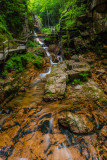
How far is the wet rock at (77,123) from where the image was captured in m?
2.81

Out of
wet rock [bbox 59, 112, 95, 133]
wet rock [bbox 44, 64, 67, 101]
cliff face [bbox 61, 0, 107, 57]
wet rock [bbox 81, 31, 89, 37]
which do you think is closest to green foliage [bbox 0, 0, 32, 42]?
wet rock [bbox 44, 64, 67, 101]

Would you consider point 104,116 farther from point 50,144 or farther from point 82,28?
point 82,28

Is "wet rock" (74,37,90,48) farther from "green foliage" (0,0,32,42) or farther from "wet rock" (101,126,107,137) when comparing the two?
"wet rock" (101,126,107,137)

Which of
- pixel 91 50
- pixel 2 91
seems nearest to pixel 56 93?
pixel 2 91

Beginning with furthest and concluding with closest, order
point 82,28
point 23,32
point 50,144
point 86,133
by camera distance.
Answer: point 23,32 < point 82,28 < point 86,133 < point 50,144

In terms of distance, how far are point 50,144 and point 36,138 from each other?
0.50 meters

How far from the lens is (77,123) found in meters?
2.93

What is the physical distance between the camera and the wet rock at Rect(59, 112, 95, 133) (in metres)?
2.81

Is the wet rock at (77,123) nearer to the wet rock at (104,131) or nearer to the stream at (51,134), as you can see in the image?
the stream at (51,134)

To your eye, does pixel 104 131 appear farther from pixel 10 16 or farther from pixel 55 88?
pixel 10 16

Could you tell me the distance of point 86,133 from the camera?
2760mm

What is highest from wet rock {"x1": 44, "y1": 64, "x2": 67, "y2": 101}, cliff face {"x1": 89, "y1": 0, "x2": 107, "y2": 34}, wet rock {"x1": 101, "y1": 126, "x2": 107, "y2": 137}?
cliff face {"x1": 89, "y1": 0, "x2": 107, "y2": 34}

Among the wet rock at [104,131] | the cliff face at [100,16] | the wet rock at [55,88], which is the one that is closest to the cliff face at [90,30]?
the cliff face at [100,16]

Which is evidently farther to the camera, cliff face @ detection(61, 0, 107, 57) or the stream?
cliff face @ detection(61, 0, 107, 57)
